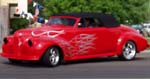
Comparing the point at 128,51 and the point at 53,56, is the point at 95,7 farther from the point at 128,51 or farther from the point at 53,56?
the point at 53,56

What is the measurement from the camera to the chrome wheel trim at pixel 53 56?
13.9m

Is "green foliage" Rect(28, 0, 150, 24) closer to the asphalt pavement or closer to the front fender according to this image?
the asphalt pavement

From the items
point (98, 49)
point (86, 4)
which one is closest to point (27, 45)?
point (98, 49)

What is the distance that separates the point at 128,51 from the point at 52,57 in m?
3.27

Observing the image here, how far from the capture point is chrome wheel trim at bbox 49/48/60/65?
13938 millimetres

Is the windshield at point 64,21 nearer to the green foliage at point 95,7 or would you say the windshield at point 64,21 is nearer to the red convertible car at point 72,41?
the red convertible car at point 72,41

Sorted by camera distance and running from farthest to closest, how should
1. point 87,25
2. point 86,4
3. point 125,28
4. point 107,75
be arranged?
point 86,4 < point 125,28 < point 87,25 < point 107,75

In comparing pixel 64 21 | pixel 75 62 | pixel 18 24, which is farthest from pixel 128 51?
pixel 18 24

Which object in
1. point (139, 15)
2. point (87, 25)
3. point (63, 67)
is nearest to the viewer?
point (63, 67)

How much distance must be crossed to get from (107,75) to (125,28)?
4.56 metres

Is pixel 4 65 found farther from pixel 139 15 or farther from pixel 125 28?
pixel 139 15

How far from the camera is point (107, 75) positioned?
12.1 metres

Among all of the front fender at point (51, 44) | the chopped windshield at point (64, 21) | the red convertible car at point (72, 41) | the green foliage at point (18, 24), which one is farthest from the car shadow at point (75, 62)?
the green foliage at point (18, 24)

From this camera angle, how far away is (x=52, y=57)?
13984mm
